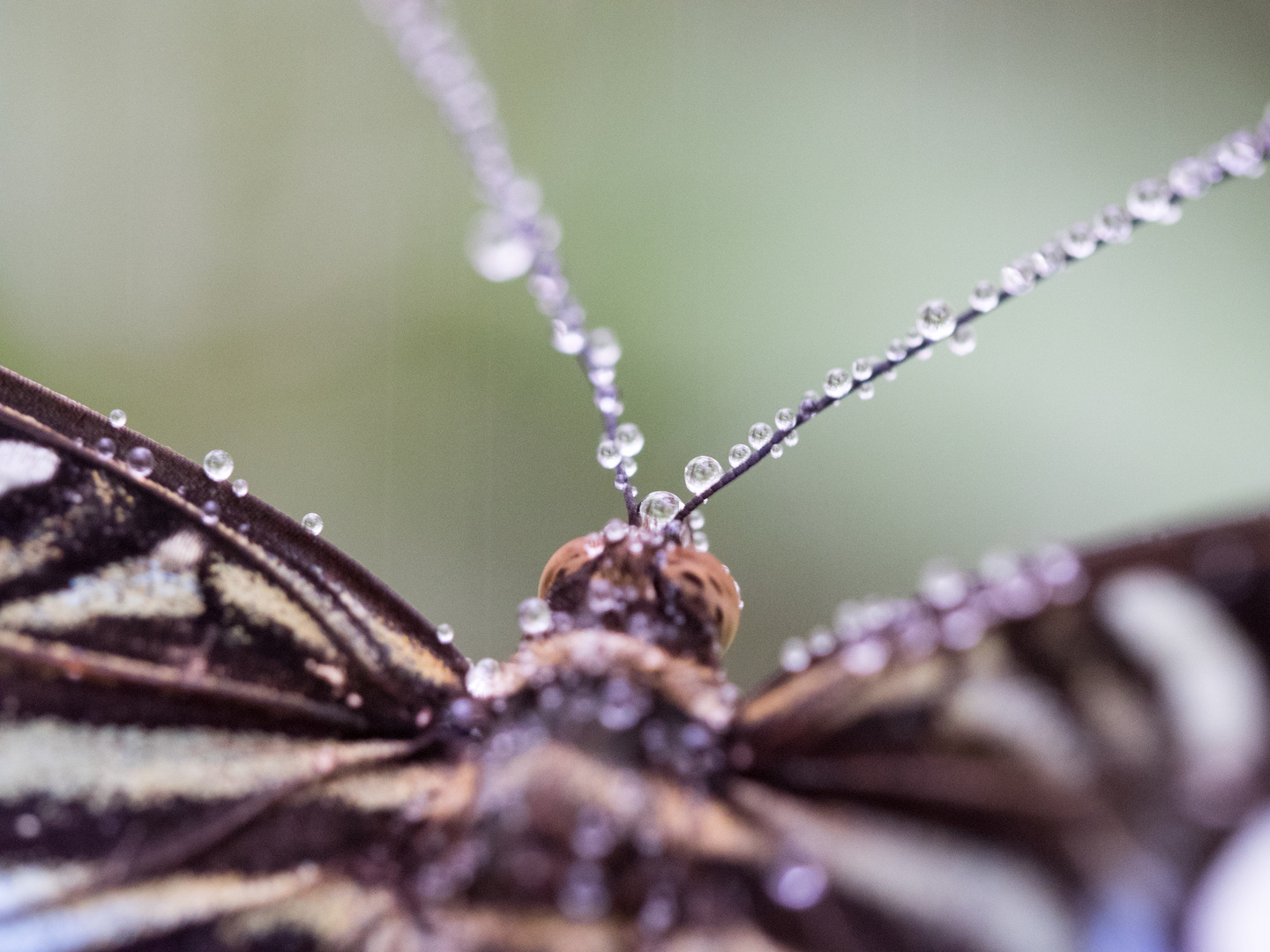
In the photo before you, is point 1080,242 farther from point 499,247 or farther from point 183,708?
point 183,708

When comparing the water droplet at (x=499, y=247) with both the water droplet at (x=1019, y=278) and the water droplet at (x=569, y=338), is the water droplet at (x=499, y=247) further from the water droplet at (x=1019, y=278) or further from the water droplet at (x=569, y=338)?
the water droplet at (x=1019, y=278)

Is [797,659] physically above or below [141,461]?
below

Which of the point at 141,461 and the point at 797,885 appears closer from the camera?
the point at 797,885

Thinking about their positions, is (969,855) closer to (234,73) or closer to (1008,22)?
(1008,22)

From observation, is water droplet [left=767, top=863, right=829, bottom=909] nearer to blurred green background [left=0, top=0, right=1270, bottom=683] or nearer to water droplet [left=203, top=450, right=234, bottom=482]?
water droplet [left=203, top=450, right=234, bottom=482]

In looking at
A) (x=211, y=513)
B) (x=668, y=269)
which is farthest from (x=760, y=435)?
(x=668, y=269)

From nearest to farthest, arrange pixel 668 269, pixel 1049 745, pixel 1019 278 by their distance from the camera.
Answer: pixel 1049 745 < pixel 1019 278 < pixel 668 269

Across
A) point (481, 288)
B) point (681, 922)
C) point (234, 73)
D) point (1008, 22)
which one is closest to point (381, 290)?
point (481, 288)
